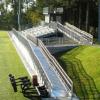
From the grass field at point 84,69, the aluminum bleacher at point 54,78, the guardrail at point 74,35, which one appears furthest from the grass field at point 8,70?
the guardrail at point 74,35

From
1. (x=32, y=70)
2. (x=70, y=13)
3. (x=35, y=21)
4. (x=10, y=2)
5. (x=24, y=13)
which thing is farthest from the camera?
(x=10, y=2)

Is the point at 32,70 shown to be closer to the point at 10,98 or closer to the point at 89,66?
the point at 89,66

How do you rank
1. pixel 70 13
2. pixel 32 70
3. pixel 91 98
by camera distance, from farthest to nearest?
pixel 70 13
pixel 32 70
pixel 91 98

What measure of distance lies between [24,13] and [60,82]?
92867mm

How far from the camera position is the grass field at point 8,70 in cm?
2283

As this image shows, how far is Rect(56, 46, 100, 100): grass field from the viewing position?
81.5ft

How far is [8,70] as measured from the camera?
30984 millimetres

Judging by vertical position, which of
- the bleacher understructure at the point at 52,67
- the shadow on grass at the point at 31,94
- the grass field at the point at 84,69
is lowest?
the grass field at the point at 84,69

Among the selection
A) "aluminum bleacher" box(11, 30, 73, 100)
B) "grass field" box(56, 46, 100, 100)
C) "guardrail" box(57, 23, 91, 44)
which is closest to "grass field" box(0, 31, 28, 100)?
"aluminum bleacher" box(11, 30, 73, 100)

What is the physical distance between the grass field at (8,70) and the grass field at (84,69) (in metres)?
3.28

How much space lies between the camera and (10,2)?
124750mm

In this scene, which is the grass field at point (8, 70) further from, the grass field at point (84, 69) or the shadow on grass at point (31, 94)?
the grass field at point (84, 69)

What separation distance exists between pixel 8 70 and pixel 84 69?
5279 mm

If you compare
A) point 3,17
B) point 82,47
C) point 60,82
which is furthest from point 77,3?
point 3,17
